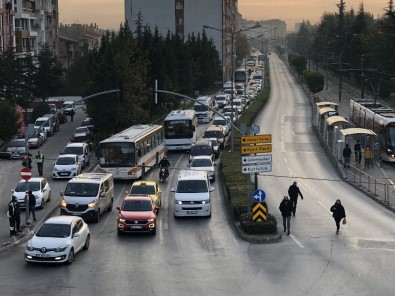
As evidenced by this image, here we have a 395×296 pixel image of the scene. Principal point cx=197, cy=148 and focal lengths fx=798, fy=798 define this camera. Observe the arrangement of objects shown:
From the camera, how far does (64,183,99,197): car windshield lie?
33062mm

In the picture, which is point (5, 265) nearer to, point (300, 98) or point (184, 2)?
point (300, 98)

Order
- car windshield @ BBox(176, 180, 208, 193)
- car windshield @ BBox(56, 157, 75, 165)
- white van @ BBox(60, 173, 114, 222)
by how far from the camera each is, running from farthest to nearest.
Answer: car windshield @ BBox(56, 157, 75, 165)
car windshield @ BBox(176, 180, 208, 193)
white van @ BBox(60, 173, 114, 222)

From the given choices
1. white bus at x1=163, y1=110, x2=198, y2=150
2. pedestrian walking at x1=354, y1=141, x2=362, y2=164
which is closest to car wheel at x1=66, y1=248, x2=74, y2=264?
pedestrian walking at x1=354, y1=141, x2=362, y2=164

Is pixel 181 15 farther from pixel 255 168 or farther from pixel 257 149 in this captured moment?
pixel 255 168

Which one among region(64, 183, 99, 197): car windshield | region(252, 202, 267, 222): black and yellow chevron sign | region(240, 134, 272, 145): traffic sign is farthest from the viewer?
region(64, 183, 99, 197): car windshield

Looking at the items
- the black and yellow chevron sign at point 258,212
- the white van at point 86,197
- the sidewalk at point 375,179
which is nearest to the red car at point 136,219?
the white van at point 86,197

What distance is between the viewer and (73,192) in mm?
33094

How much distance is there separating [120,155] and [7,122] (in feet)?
48.8

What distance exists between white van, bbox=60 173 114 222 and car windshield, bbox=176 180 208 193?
10.8 ft

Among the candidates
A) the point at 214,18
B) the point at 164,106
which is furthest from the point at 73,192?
the point at 214,18

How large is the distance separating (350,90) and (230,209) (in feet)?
295

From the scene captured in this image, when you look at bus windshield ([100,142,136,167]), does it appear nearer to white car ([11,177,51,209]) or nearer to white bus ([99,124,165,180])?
white bus ([99,124,165,180])

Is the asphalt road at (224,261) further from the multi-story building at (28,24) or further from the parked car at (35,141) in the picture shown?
the multi-story building at (28,24)

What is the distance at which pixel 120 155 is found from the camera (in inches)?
1708
